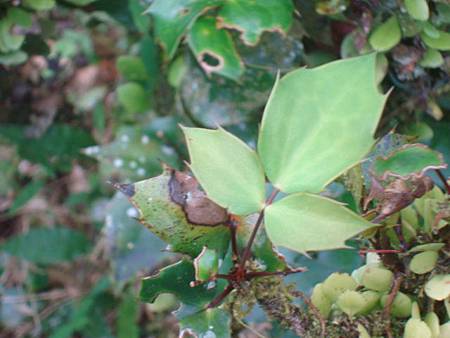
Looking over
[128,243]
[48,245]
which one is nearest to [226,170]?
[128,243]

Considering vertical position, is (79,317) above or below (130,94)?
below

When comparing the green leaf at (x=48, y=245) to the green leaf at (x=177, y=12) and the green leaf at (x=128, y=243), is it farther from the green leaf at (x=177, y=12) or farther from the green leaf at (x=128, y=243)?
the green leaf at (x=177, y=12)

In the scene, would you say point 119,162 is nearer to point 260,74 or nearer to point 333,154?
point 260,74

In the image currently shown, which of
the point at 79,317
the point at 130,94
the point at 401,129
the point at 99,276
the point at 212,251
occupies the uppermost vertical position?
the point at 212,251

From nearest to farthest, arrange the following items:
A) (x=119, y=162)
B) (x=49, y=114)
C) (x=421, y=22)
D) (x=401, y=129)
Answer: (x=421, y=22) → (x=401, y=129) → (x=119, y=162) → (x=49, y=114)

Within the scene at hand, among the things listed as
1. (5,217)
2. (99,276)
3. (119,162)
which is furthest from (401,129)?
(5,217)

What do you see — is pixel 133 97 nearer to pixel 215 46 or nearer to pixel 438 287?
pixel 215 46

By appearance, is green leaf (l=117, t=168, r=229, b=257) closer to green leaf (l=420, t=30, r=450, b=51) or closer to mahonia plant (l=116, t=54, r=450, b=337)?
mahonia plant (l=116, t=54, r=450, b=337)

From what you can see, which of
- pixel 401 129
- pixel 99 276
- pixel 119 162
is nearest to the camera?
pixel 401 129
